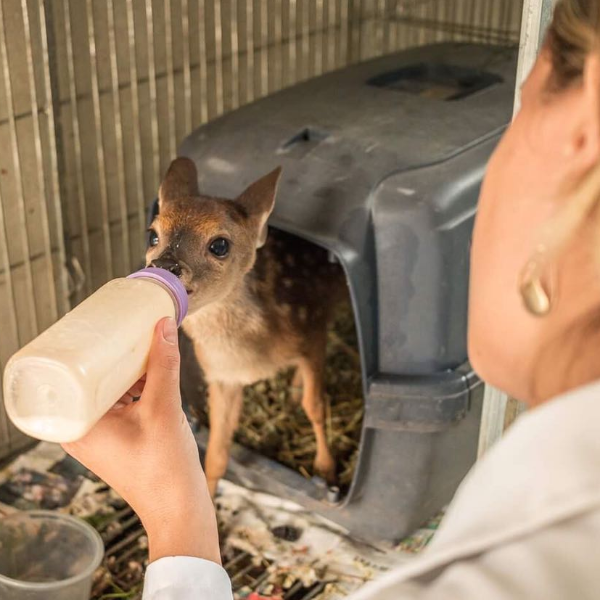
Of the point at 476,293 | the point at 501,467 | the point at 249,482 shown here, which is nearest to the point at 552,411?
the point at 501,467

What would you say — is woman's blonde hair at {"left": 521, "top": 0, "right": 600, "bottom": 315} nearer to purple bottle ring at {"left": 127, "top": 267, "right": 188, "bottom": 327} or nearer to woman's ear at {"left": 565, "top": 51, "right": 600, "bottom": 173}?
woman's ear at {"left": 565, "top": 51, "right": 600, "bottom": 173}

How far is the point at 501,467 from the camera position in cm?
66

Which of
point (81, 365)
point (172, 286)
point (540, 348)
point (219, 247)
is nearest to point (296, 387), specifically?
point (219, 247)

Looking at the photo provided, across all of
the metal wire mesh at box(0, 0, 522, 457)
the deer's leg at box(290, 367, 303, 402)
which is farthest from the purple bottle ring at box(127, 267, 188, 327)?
the deer's leg at box(290, 367, 303, 402)

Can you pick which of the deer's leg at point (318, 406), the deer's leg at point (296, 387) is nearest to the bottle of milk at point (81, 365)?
the deer's leg at point (318, 406)

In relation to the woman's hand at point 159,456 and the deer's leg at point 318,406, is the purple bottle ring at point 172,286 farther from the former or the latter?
the deer's leg at point 318,406

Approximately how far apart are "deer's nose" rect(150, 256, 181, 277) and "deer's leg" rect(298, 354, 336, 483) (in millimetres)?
533

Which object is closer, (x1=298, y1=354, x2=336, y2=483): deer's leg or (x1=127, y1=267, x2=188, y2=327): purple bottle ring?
(x1=127, y1=267, x2=188, y2=327): purple bottle ring

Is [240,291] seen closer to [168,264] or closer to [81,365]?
[168,264]

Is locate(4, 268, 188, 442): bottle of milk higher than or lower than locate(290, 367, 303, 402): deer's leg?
higher

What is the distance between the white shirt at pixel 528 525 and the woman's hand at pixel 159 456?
49cm

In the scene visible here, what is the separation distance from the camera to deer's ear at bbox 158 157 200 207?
171 centimetres

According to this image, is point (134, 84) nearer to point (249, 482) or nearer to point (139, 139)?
point (139, 139)

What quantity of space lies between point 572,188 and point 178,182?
42.9 inches
